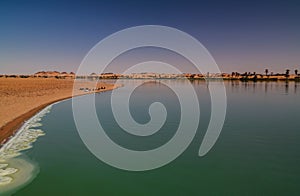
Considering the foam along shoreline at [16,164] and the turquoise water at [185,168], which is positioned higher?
the foam along shoreline at [16,164]

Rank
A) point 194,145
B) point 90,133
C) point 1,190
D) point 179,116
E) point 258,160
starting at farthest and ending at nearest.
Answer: point 179,116
point 90,133
point 194,145
point 258,160
point 1,190

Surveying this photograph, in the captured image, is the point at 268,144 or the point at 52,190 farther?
the point at 268,144

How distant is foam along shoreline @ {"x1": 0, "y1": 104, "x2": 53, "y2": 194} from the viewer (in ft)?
21.3

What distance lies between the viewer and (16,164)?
25.3 feet

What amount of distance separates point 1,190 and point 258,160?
294 inches

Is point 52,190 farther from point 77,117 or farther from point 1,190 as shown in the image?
point 77,117

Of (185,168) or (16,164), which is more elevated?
(16,164)

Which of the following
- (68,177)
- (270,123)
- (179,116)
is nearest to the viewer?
(68,177)

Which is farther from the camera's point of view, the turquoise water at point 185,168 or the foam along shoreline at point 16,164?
the foam along shoreline at point 16,164

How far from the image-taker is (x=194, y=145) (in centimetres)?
1007

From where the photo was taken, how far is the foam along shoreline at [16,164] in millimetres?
6487

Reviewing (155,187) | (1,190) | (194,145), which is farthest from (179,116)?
(1,190)

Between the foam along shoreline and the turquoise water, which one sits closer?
the turquoise water

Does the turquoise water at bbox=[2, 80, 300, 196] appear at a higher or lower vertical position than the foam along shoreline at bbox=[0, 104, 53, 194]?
lower
